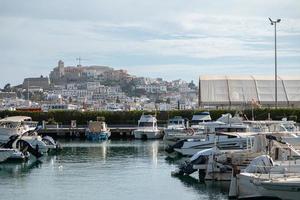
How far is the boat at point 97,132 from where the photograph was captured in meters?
81.8

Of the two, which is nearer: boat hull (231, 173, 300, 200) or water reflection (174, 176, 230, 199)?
boat hull (231, 173, 300, 200)

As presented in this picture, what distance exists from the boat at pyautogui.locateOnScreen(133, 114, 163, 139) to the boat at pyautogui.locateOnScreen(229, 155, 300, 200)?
4726 cm

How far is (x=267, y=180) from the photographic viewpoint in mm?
31297

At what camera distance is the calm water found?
123 ft

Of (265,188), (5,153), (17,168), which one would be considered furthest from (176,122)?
(265,188)

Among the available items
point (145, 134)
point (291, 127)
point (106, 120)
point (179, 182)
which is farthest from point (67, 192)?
point (106, 120)

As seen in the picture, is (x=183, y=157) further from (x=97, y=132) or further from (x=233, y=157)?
(x=97, y=132)

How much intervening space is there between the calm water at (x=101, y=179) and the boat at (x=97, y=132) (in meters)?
17.8

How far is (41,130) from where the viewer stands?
86375 mm

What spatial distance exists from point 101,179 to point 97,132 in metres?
38.7

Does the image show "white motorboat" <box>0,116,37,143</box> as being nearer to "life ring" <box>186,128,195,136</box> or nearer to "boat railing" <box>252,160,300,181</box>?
"life ring" <box>186,128,195,136</box>

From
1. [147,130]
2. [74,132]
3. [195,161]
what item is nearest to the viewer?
[195,161]

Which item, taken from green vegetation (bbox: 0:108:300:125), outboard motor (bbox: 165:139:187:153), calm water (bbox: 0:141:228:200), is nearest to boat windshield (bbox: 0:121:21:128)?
calm water (bbox: 0:141:228:200)

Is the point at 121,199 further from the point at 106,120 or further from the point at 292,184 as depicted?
the point at 106,120
